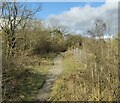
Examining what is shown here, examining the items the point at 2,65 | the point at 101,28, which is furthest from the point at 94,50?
the point at 2,65

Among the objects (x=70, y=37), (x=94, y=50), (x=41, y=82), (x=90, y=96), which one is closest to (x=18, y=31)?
(x=41, y=82)

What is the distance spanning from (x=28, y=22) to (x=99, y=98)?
661 inches

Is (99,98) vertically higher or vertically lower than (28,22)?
lower

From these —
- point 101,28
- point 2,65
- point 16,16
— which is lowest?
point 2,65

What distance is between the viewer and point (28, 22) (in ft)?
77.6

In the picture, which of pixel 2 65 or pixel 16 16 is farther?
pixel 16 16

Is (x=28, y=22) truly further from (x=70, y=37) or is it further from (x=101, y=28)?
(x=70, y=37)

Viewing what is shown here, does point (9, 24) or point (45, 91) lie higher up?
point (9, 24)

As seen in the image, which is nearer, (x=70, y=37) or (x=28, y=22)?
(x=28, y=22)

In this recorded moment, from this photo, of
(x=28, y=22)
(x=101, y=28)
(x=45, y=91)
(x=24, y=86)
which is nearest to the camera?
(x=101, y=28)

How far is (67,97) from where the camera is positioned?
9.34 metres

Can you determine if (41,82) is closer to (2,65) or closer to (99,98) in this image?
(2,65)

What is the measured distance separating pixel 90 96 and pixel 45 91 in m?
3.99

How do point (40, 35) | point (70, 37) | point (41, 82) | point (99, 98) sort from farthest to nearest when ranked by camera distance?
point (70, 37)
point (40, 35)
point (41, 82)
point (99, 98)
